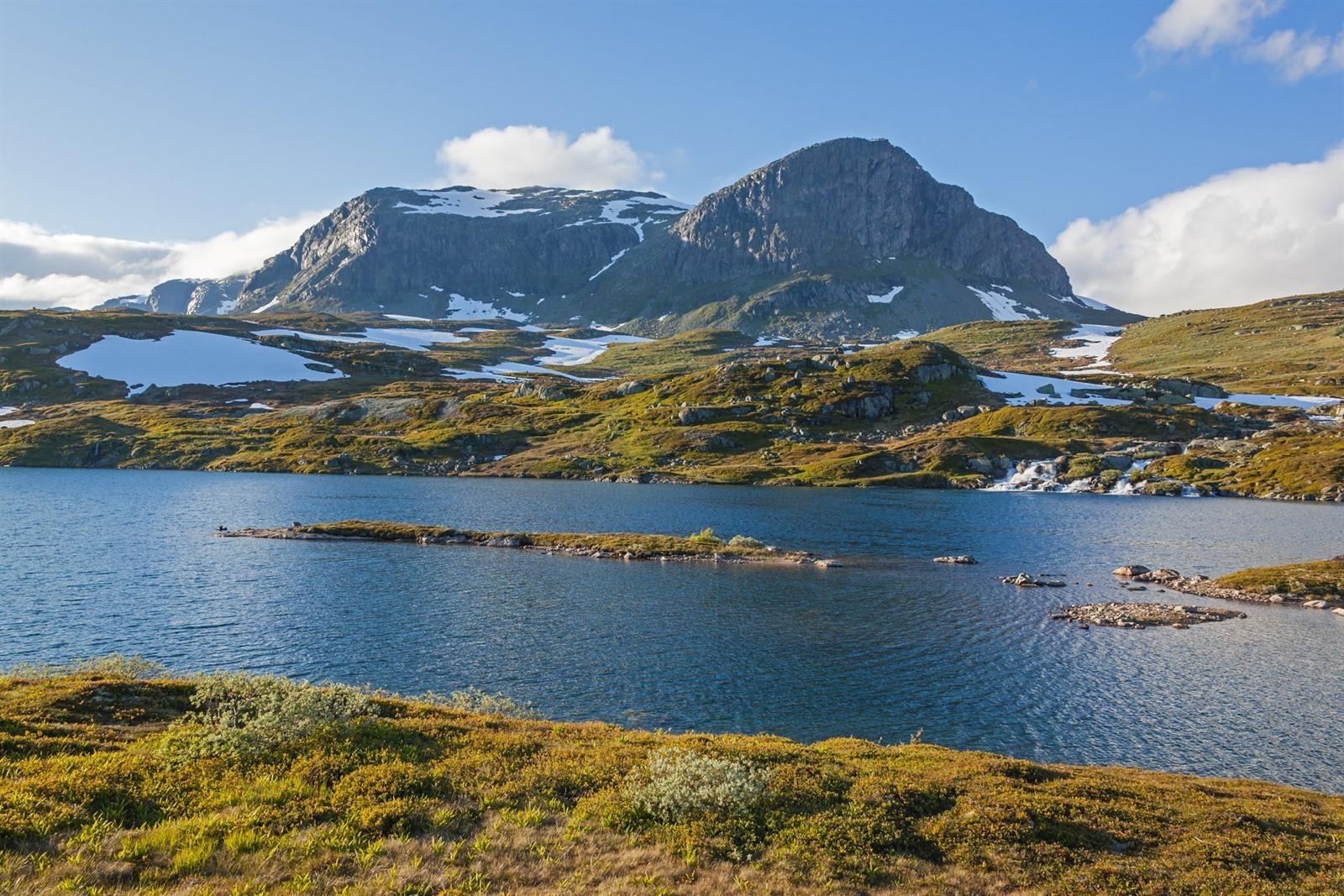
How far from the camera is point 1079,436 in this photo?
18425cm

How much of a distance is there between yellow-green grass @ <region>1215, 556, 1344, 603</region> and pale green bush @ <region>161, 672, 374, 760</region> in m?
80.3

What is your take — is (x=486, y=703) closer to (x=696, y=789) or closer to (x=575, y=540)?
(x=696, y=789)

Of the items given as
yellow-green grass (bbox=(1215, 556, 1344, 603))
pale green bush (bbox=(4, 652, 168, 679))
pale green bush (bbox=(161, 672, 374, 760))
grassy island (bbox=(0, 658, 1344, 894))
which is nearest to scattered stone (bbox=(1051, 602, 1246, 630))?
yellow-green grass (bbox=(1215, 556, 1344, 603))

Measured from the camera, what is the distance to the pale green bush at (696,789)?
1797cm

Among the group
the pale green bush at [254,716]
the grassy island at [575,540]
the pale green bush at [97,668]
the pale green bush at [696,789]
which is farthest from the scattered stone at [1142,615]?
the pale green bush at [97,668]

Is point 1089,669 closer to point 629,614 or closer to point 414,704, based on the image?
point 629,614

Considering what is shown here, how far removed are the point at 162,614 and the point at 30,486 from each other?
405ft

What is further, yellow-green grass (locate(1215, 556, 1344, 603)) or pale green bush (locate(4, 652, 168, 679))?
yellow-green grass (locate(1215, 556, 1344, 603))

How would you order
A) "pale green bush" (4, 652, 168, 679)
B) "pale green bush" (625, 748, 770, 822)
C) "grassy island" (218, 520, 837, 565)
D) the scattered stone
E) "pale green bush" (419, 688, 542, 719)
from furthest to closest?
1. "grassy island" (218, 520, 837, 565)
2. the scattered stone
3. "pale green bush" (419, 688, 542, 719)
4. "pale green bush" (4, 652, 168, 679)
5. "pale green bush" (625, 748, 770, 822)

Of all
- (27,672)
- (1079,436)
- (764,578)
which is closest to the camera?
(27,672)

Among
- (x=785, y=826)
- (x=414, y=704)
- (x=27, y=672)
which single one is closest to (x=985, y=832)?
(x=785, y=826)

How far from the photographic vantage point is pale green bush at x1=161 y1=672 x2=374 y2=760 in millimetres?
19500

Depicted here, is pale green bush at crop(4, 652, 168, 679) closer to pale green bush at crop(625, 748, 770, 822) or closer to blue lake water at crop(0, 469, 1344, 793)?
blue lake water at crop(0, 469, 1344, 793)

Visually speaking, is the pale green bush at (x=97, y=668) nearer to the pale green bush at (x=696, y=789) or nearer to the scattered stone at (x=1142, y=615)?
the pale green bush at (x=696, y=789)
